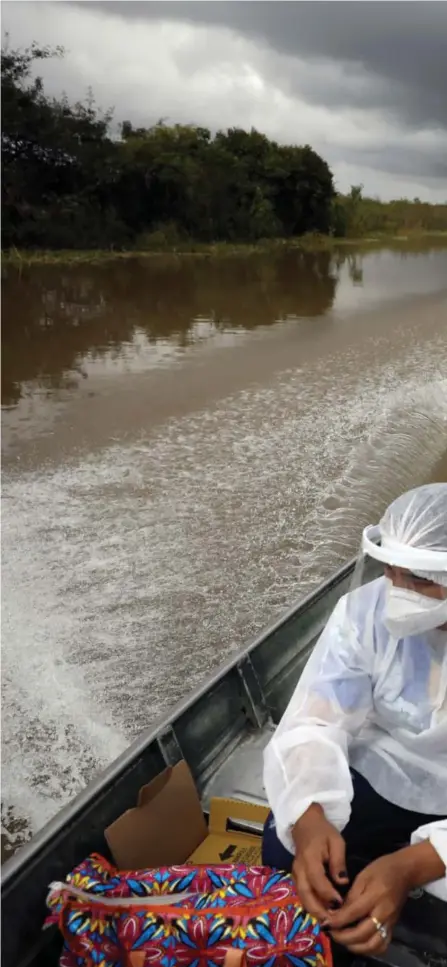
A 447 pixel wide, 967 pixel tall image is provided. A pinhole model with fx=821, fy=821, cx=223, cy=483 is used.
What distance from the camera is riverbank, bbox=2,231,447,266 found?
2059cm

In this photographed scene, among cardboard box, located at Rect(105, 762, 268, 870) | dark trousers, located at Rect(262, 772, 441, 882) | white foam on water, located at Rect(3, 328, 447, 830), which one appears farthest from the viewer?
white foam on water, located at Rect(3, 328, 447, 830)

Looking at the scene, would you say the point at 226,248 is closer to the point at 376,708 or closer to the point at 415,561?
the point at 376,708

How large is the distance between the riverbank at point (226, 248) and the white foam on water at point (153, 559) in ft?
41.6

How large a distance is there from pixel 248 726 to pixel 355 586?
2.97 feet

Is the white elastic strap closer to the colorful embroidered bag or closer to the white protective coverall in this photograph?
the white protective coverall

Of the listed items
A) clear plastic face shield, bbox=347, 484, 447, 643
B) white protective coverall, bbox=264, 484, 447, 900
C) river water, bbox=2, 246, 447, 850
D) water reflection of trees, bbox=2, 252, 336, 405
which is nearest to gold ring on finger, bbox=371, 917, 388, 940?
white protective coverall, bbox=264, 484, 447, 900

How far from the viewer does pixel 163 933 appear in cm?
166

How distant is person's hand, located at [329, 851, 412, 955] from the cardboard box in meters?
0.63

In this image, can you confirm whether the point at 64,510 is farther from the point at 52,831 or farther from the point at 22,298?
the point at 22,298

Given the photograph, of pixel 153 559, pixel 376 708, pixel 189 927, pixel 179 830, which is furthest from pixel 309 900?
pixel 153 559

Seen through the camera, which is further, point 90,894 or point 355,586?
point 355,586

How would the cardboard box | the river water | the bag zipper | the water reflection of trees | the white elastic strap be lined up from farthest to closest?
the water reflection of trees, the river water, the cardboard box, the bag zipper, the white elastic strap

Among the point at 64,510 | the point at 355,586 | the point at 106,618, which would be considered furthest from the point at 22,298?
the point at 355,586

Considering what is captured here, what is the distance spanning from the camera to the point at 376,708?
181 cm
